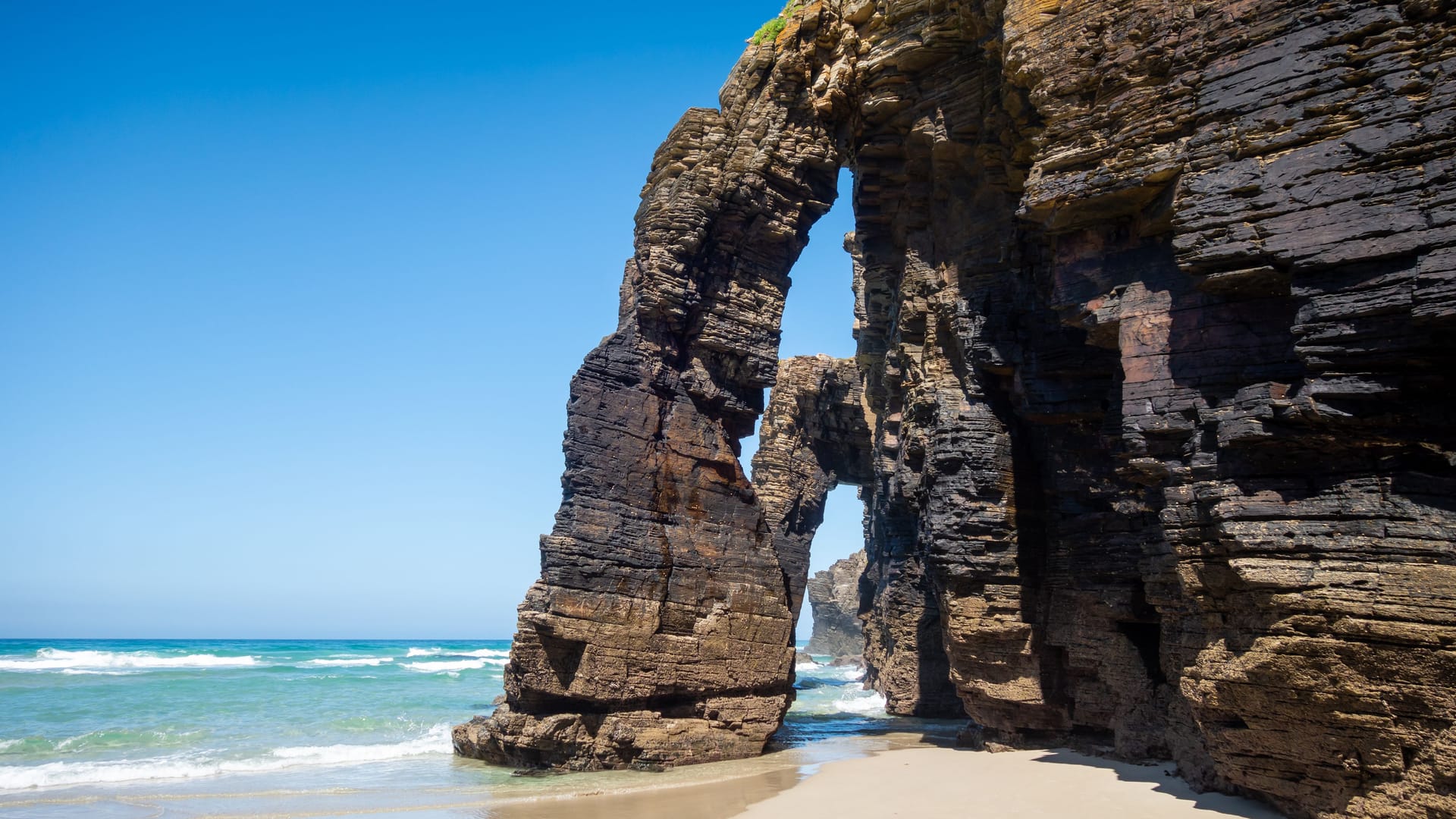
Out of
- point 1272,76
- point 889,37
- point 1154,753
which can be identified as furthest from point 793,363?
point 1272,76

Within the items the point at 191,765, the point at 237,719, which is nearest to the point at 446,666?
the point at 237,719

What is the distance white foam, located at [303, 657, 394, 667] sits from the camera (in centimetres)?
5809

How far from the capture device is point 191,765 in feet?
60.4

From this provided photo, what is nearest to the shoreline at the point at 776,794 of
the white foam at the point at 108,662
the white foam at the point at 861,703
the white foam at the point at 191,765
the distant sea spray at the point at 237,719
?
the white foam at the point at 191,765

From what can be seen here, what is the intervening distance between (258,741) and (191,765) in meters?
3.77

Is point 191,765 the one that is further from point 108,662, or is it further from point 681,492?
point 108,662

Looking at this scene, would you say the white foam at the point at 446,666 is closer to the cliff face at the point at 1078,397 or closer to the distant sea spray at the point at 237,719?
the distant sea spray at the point at 237,719

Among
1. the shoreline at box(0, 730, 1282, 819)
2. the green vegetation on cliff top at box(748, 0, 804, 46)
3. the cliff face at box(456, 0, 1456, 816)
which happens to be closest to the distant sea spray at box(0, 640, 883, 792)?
the shoreline at box(0, 730, 1282, 819)

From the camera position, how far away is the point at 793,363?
124ft

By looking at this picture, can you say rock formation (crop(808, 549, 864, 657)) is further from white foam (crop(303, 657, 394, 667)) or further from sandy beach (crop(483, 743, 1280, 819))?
sandy beach (crop(483, 743, 1280, 819))

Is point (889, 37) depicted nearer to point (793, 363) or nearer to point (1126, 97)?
point (1126, 97)

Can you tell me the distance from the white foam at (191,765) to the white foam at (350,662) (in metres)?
39.9

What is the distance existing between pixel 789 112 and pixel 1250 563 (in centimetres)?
1469

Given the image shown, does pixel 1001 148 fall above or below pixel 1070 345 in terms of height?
above
